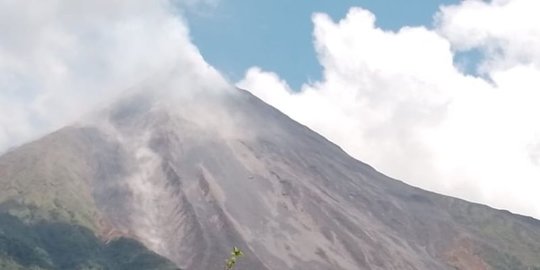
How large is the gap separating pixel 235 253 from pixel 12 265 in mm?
182073

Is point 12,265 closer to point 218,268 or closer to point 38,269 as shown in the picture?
point 38,269

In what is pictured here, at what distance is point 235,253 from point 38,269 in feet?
595

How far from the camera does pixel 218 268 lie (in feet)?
655

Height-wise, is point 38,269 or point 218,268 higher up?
point 218,268

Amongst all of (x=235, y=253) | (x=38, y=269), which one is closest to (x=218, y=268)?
(x=38, y=269)

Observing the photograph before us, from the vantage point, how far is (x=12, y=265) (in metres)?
198

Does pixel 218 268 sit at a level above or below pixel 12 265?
above

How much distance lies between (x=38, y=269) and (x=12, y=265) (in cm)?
602

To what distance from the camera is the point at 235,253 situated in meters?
27.9

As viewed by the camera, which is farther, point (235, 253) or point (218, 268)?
point (218, 268)

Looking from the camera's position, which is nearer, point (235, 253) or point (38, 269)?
point (235, 253)

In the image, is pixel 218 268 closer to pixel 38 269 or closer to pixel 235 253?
pixel 38 269

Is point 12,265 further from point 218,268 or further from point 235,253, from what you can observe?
point 235,253

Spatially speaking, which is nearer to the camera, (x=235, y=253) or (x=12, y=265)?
(x=235, y=253)
